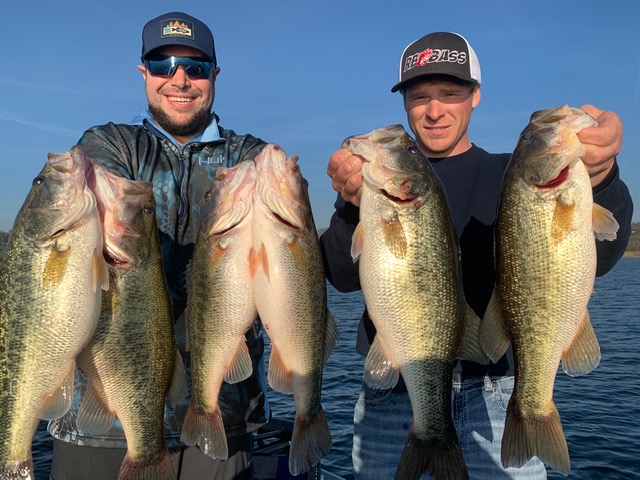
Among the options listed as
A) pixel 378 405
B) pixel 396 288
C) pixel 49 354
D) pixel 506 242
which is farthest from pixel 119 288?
pixel 506 242

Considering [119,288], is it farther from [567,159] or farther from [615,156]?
[615,156]

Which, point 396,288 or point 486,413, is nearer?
point 396,288

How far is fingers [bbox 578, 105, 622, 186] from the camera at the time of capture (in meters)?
3.33

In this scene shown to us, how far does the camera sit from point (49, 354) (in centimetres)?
356

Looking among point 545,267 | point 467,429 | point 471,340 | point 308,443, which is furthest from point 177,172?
point 467,429

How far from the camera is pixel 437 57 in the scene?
4453 millimetres

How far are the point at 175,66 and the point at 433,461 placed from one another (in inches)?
141

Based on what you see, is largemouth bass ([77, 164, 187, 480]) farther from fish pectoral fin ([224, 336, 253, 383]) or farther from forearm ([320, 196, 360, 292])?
forearm ([320, 196, 360, 292])

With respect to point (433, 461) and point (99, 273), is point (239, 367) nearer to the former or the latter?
point (99, 273)

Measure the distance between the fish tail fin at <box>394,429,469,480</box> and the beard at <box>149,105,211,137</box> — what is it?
9.82ft

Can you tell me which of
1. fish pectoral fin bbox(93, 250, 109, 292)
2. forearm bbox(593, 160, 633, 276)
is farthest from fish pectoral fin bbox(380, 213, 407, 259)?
fish pectoral fin bbox(93, 250, 109, 292)

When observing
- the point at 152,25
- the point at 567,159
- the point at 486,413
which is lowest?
the point at 486,413

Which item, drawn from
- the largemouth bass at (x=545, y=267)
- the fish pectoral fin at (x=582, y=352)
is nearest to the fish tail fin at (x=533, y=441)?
the largemouth bass at (x=545, y=267)

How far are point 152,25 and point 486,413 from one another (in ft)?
13.4
